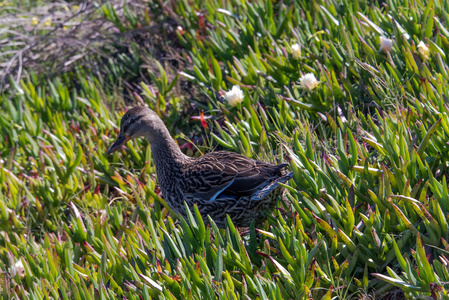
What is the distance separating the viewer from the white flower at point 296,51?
13.9 feet

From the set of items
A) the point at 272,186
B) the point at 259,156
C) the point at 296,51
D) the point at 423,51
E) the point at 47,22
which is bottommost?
the point at 259,156

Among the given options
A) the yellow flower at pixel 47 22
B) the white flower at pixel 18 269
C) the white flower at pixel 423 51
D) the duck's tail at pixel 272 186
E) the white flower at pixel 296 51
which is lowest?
the white flower at pixel 18 269

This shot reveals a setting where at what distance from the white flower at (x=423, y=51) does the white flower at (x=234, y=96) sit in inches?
53.7

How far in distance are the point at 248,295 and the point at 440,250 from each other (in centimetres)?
98

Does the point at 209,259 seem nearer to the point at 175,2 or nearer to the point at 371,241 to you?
the point at 371,241

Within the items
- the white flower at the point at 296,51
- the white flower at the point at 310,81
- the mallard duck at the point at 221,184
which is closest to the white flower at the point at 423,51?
the white flower at the point at 310,81

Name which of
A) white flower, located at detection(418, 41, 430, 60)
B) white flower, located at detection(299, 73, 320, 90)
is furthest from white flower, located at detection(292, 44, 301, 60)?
white flower, located at detection(418, 41, 430, 60)

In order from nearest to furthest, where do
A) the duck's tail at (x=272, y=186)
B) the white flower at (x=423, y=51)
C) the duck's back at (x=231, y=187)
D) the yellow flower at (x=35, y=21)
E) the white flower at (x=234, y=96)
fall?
the duck's tail at (x=272, y=186) < the duck's back at (x=231, y=187) < the white flower at (x=423, y=51) < the white flower at (x=234, y=96) < the yellow flower at (x=35, y=21)

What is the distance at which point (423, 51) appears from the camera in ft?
11.9

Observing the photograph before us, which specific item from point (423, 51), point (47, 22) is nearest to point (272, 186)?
point (423, 51)

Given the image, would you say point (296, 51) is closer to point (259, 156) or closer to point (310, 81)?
point (310, 81)

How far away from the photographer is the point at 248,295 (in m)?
2.58

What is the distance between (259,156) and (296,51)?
3.40ft

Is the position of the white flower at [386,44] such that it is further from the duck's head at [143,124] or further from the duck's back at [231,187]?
the duck's head at [143,124]
